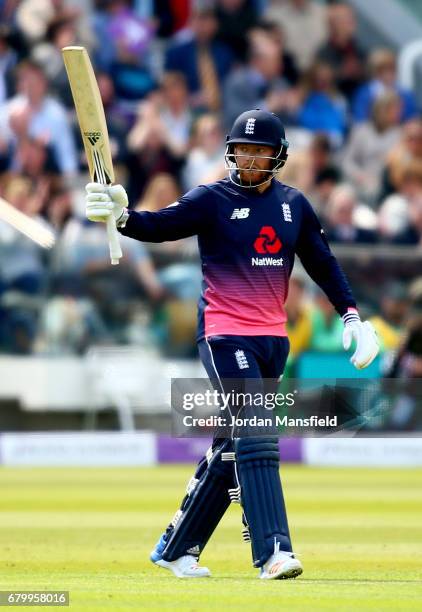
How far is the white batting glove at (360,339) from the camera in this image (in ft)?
19.9

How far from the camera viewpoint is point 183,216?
19.5 feet

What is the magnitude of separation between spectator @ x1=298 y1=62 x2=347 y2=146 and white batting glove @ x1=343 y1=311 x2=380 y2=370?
10331mm

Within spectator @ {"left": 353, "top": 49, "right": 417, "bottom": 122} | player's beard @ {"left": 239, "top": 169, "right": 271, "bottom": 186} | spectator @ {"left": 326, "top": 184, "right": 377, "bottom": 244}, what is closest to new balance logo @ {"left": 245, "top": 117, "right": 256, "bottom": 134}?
player's beard @ {"left": 239, "top": 169, "right": 271, "bottom": 186}

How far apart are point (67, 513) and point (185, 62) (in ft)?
26.4

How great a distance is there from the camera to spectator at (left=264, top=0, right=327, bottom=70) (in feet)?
56.0

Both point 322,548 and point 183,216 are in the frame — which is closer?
point 183,216

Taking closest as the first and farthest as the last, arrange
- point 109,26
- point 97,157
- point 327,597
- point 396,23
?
point 327,597
point 97,157
point 109,26
point 396,23

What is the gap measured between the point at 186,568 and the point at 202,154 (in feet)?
30.9

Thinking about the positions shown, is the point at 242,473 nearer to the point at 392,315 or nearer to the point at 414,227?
the point at 392,315

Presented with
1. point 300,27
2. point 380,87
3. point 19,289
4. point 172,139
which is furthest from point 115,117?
point 380,87

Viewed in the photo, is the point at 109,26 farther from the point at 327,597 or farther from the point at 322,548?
the point at 327,597

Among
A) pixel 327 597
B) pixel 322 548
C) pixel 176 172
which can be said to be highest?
pixel 176 172

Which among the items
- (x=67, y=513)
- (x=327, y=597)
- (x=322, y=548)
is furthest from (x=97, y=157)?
(x=67, y=513)

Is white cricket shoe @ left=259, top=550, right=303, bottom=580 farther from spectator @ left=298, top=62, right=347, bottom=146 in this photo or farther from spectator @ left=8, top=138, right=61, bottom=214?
spectator @ left=298, top=62, right=347, bottom=146
